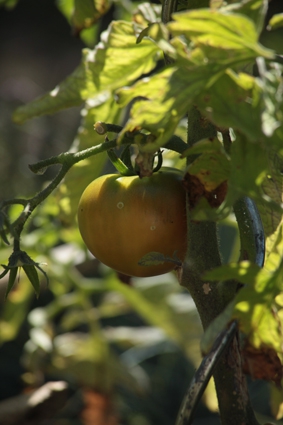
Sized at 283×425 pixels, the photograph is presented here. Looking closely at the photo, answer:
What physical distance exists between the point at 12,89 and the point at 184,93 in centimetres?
245

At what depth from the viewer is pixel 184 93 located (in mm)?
375

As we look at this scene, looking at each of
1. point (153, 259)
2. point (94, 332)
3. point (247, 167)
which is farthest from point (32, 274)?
point (94, 332)

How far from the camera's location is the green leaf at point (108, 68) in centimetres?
58

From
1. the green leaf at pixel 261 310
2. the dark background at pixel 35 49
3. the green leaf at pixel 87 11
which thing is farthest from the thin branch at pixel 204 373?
the dark background at pixel 35 49

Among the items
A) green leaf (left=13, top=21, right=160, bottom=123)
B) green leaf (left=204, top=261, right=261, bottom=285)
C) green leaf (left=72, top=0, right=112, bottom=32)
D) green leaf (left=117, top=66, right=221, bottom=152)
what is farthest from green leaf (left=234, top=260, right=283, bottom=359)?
green leaf (left=72, top=0, right=112, bottom=32)

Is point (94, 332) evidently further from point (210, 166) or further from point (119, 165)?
point (210, 166)

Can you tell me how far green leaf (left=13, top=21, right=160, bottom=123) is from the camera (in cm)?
58

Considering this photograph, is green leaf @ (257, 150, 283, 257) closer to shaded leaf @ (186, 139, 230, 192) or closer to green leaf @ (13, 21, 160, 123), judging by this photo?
shaded leaf @ (186, 139, 230, 192)

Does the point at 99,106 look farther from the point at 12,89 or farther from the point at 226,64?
the point at 12,89

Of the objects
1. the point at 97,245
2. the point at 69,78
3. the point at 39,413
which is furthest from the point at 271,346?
the point at 39,413

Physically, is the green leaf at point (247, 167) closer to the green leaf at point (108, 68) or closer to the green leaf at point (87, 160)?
the green leaf at point (108, 68)

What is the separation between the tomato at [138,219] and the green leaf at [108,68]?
14 centimetres

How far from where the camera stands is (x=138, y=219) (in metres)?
0.51

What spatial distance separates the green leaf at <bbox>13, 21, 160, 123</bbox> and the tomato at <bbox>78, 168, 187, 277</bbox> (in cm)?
14
